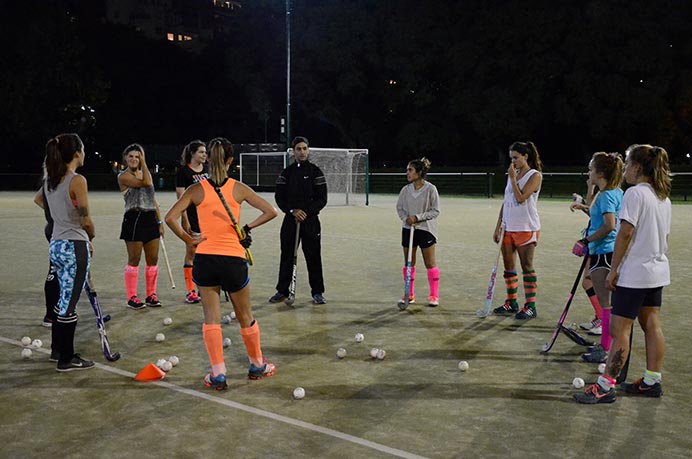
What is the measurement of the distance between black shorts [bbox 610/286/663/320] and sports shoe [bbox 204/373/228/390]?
129 inches

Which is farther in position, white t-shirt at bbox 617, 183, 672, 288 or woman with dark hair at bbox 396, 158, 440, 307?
woman with dark hair at bbox 396, 158, 440, 307

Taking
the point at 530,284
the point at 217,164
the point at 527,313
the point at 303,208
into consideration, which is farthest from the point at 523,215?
the point at 217,164

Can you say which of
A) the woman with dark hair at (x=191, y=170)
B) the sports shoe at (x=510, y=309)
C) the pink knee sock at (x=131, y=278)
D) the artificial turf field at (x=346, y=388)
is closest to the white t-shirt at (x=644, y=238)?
the artificial turf field at (x=346, y=388)

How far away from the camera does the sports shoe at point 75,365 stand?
6694 mm

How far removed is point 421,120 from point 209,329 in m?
46.4

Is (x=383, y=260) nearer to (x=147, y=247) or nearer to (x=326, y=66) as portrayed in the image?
(x=147, y=247)

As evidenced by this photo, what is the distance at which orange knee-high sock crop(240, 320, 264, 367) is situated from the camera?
6.20 m

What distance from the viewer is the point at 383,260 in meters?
14.3

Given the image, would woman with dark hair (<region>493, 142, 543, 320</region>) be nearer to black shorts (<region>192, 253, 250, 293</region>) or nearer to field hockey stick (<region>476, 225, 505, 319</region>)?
field hockey stick (<region>476, 225, 505, 319</region>)

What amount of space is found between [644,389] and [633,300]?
87 centimetres

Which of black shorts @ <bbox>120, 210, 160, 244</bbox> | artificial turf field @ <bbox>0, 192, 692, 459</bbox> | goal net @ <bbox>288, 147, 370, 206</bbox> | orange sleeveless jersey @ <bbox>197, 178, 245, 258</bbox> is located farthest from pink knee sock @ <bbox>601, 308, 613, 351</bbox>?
goal net @ <bbox>288, 147, 370, 206</bbox>

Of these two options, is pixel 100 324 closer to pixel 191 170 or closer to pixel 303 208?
pixel 191 170

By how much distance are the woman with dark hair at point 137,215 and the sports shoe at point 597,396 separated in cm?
591

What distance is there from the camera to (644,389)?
5.93m
